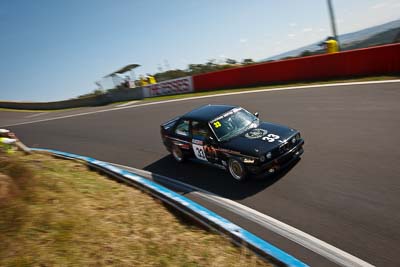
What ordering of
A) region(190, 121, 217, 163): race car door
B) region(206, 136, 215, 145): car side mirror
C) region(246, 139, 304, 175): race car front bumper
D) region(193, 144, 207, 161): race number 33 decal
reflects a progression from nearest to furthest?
1. region(246, 139, 304, 175): race car front bumper
2. region(206, 136, 215, 145): car side mirror
3. region(190, 121, 217, 163): race car door
4. region(193, 144, 207, 161): race number 33 decal

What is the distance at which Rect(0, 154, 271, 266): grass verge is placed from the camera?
11.7 feet

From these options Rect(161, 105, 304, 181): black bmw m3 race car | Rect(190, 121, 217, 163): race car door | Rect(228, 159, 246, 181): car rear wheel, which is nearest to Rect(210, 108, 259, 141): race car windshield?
Rect(161, 105, 304, 181): black bmw m3 race car

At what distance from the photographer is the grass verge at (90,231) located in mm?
3574

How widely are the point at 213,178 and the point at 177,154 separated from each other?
1.68 m

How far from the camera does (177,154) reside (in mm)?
8641

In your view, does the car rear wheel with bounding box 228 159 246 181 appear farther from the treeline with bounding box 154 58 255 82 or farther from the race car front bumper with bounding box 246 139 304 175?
the treeline with bounding box 154 58 255 82

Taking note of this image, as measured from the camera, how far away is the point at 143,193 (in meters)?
5.76

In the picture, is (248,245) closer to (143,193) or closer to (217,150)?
(143,193)

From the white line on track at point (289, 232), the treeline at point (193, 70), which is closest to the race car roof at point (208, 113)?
the white line on track at point (289, 232)

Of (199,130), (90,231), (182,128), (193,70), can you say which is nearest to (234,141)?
(199,130)

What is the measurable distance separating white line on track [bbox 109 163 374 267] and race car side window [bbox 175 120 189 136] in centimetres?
174

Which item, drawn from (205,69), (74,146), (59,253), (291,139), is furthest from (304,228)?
(205,69)

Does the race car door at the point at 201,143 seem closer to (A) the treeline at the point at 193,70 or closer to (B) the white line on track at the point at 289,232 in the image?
(B) the white line on track at the point at 289,232

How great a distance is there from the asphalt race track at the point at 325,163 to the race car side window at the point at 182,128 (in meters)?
0.85
